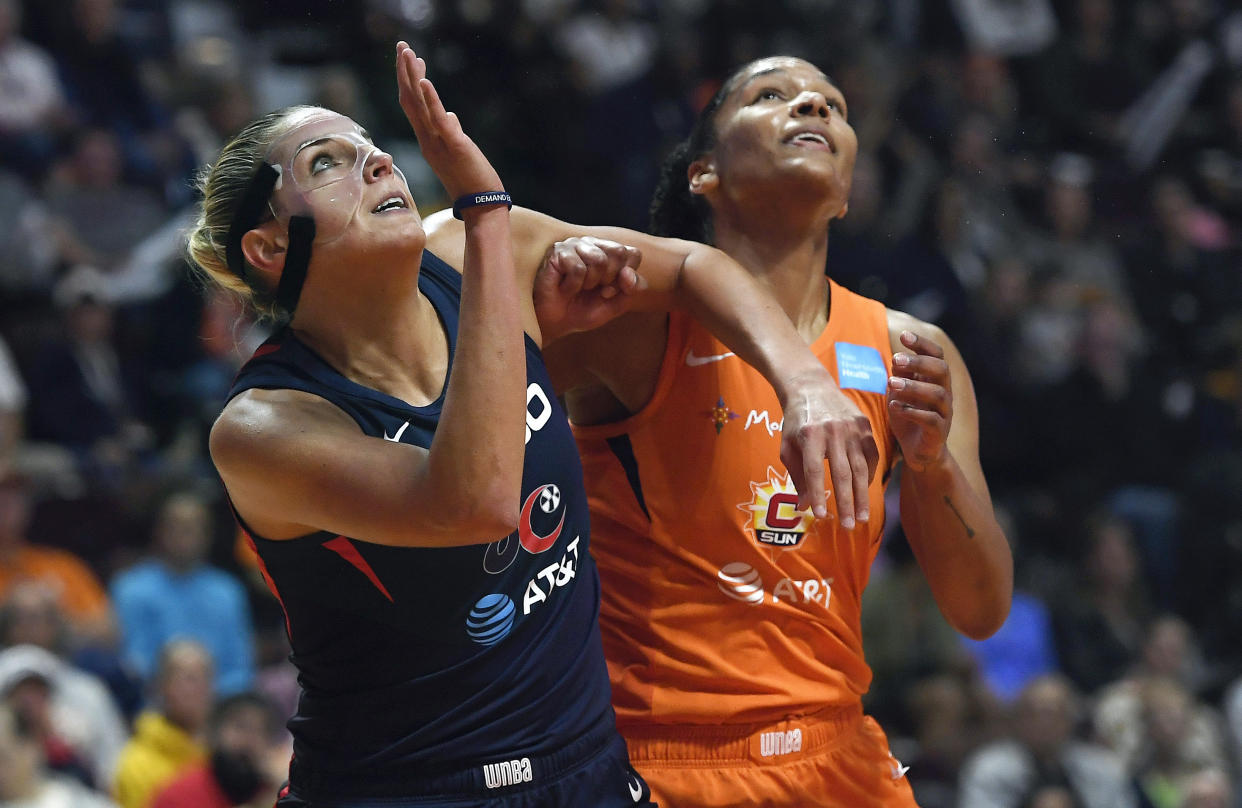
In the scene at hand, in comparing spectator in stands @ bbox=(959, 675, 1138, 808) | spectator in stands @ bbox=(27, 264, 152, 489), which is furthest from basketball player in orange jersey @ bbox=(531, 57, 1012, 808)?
spectator in stands @ bbox=(27, 264, 152, 489)

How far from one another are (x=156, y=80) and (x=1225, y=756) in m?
7.19

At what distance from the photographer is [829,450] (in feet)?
10.0

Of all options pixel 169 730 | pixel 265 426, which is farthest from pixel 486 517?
pixel 169 730

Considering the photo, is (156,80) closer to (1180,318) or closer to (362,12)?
(362,12)

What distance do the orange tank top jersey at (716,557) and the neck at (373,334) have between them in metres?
0.76

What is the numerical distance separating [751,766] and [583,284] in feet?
3.77

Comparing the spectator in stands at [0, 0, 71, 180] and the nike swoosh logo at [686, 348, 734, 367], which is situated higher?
the spectator in stands at [0, 0, 71, 180]

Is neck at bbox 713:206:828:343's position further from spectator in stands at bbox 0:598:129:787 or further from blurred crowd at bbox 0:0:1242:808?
spectator in stands at bbox 0:598:129:787

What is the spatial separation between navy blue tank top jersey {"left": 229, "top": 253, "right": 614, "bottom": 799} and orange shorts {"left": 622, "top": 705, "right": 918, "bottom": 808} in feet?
1.73

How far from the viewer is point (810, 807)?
139 inches

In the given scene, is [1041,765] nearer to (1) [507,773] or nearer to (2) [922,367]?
(2) [922,367]

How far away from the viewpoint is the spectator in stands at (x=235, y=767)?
237 inches

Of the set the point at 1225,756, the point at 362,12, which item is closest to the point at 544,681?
the point at 1225,756

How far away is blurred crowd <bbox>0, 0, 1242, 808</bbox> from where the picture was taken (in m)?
7.24
